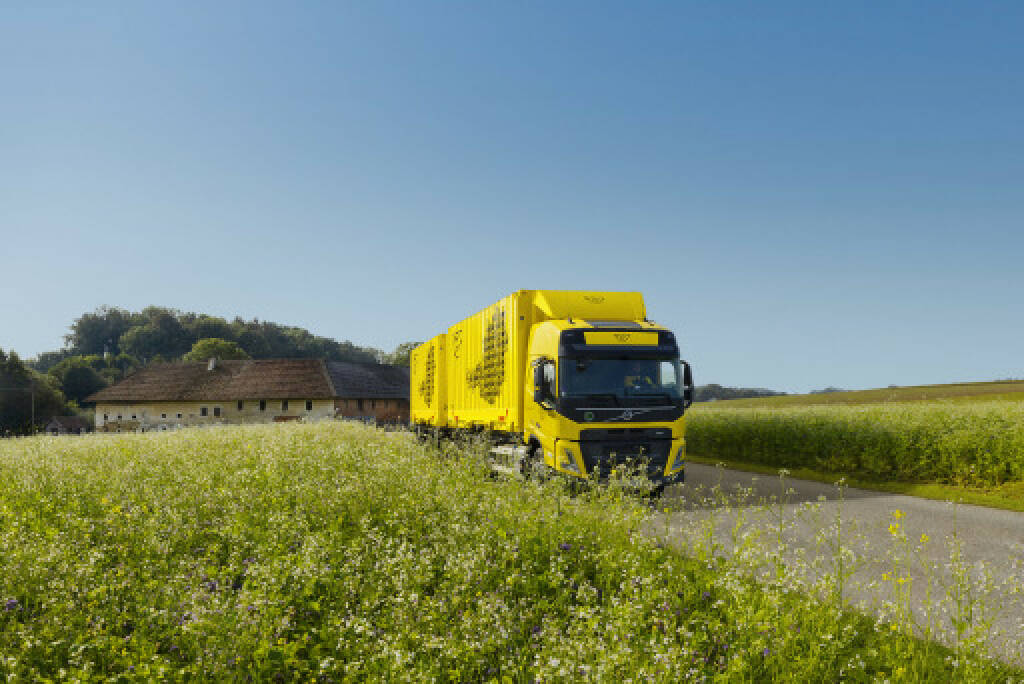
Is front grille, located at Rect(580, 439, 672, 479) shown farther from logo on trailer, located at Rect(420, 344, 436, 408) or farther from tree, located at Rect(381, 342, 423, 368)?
tree, located at Rect(381, 342, 423, 368)

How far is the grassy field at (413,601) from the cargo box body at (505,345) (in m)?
6.08

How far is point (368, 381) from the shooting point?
205 ft

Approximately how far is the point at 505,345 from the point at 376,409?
162 feet

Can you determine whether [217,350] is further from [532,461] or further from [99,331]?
[532,461]

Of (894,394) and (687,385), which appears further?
(894,394)

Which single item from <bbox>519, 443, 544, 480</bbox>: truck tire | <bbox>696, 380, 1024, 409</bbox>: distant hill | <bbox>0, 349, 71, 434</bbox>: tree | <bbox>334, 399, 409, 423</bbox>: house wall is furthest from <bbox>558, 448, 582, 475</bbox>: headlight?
<bbox>0, 349, 71, 434</bbox>: tree

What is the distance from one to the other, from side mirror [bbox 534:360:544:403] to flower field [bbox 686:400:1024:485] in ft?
32.5

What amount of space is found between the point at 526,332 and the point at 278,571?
359 inches

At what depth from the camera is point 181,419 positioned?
2354 inches

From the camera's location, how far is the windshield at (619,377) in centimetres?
1188

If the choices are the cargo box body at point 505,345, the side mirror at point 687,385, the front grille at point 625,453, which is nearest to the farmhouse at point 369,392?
the cargo box body at point 505,345

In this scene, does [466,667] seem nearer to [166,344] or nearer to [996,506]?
[996,506]

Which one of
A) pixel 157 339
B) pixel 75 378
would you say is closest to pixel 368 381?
pixel 75 378

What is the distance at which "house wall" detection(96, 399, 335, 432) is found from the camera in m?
57.2
